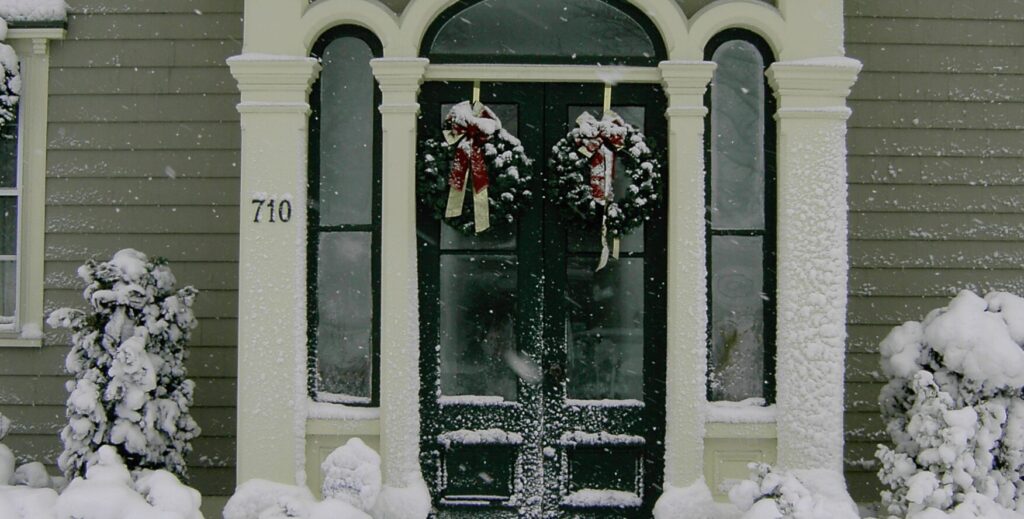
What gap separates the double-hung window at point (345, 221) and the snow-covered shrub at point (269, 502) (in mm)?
521

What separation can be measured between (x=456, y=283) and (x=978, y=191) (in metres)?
3.36

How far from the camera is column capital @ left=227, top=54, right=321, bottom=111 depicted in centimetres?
490

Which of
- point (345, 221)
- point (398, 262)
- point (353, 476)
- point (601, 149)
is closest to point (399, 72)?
point (345, 221)

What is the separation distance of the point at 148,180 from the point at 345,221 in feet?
5.29

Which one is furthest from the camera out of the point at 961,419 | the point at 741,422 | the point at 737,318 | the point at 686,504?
the point at 737,318

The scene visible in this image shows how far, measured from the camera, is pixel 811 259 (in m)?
4.88

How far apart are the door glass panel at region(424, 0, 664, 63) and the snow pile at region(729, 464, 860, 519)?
2.28 meters

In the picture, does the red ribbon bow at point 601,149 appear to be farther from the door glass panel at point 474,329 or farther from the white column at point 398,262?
the white column at point 398,262

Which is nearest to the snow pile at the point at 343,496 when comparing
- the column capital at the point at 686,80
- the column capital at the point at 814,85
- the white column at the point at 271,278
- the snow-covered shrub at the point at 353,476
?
the snow-covered shrub at the point at 353,476

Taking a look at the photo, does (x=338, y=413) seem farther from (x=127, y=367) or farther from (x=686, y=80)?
(x=686, y=80)

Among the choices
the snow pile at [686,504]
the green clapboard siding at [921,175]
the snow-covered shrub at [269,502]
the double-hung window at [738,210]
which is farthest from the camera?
the green clapboard siding at [921,175]

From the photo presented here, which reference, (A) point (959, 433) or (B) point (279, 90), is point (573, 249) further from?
(A) point (959, 433)

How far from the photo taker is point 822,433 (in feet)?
16.0

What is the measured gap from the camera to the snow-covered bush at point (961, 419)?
179 inches
